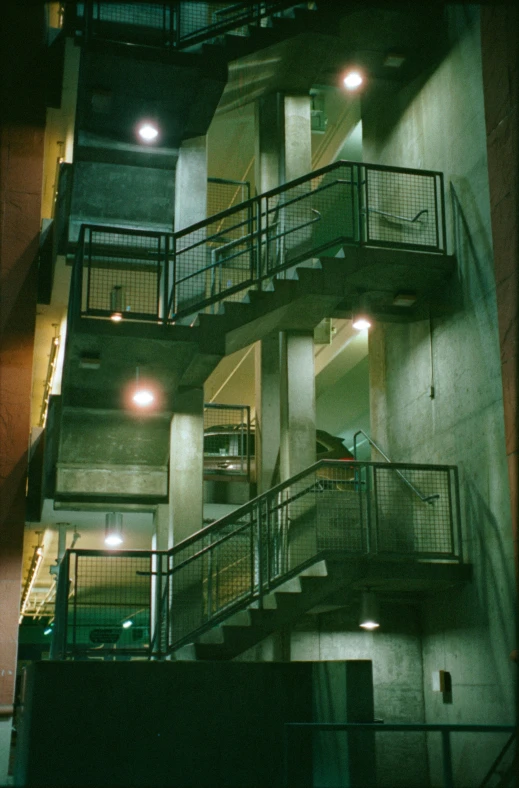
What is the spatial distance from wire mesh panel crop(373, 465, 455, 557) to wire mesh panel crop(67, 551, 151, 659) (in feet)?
11.8

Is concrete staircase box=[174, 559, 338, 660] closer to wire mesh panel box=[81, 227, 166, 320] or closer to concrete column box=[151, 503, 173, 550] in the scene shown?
concrete column box=[151, 503, 173, 550]

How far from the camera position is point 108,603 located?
13.4m

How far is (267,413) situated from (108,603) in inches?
281

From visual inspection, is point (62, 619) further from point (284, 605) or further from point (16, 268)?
point (16, 268)

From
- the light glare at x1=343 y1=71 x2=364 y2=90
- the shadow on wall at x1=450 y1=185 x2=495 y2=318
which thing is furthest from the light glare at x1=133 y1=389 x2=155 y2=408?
the light glare at x1=343 y1=71 x2=364 y2=90

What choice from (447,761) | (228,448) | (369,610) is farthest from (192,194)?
(447,761)

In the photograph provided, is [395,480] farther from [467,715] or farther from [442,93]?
[442,93]

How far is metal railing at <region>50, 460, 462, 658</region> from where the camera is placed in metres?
13.0

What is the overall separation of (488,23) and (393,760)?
1080 centimetres

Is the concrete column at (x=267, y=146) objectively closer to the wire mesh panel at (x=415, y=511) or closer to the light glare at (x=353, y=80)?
the light glare at (x=353, y=80)

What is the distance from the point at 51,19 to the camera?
62.5 ft

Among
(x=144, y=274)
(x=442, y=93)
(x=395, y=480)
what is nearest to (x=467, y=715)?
(x=395, y=480)

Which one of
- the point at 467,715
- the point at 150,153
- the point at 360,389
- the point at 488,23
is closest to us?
the point at 488,23

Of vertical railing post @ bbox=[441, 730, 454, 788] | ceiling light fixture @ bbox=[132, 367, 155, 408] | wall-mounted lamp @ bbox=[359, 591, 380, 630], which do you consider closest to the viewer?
vertical railing post @ bbox=[441, 730, 454, 788]
